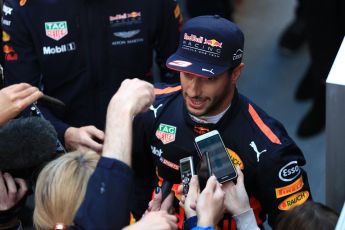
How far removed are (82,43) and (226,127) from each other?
87cm

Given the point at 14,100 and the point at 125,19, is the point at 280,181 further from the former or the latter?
the point at 125,19

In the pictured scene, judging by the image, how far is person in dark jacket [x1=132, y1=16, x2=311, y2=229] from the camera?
2.13 m

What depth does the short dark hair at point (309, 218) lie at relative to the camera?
181cm

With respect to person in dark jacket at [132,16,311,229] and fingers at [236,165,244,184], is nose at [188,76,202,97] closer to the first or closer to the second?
person in dark jacket at [132,16,311,229]

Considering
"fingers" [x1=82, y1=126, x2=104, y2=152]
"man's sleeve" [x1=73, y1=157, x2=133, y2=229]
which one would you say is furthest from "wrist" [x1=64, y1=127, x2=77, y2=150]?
"man's sleeve" [x1=73, y1=157, x2=133, y2=229]

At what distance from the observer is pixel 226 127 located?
7.25ft

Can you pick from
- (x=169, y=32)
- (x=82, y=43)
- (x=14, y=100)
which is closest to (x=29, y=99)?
(x=14, y=100)

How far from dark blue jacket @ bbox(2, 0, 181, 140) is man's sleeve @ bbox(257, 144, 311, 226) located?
0.92m

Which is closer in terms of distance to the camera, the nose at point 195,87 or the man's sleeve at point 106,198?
the man's sleeve at point 106,198

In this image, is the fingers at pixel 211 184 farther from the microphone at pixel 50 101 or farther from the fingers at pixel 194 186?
the microphone at pixel 50 101

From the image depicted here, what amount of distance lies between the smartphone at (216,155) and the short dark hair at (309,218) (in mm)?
243

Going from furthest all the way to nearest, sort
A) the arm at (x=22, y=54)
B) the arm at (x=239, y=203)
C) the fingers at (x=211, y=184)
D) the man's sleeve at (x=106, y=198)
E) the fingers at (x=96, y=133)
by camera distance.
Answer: the arm at (x=22, y=54) < the fingers at (x=96, y=133) < the arm at (x=239, y=203) < the fingers at (x=211, y=184) < the man's sleeve at (x=106, y=198)

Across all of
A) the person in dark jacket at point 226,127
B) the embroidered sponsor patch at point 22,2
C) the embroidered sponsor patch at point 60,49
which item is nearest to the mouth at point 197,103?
the person in dark jacket at point 226,127

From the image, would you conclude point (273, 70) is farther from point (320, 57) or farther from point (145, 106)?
point (145, 106)
